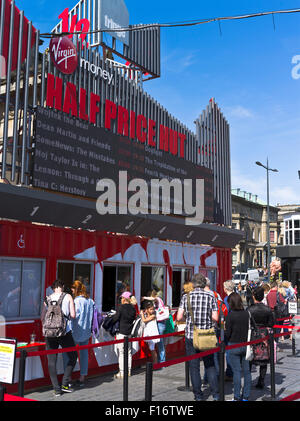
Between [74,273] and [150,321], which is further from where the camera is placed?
[150,321]

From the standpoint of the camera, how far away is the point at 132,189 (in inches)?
464

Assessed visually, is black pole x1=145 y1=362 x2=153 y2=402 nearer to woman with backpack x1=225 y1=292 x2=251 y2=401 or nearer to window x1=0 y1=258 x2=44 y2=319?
woman with backpack x1=225 y1=292 x2=251 y2=401

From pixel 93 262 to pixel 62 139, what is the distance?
284 centimetres

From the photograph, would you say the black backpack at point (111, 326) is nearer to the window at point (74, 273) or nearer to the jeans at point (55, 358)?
the window at point (74, 273)

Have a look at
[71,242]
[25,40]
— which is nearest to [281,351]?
[71,242]

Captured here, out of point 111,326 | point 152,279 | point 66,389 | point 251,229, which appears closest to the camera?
point 66,389

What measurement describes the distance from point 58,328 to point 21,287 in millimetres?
1535

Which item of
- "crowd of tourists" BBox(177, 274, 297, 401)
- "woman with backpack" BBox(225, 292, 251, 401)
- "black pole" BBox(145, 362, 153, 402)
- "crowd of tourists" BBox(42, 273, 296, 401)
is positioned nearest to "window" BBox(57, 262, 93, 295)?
"crowd of tourists" BBox(42, 273, 296, 401)

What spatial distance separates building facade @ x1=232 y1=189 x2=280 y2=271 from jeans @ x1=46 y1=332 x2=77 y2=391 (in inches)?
2432

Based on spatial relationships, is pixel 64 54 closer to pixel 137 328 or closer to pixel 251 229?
pixel 137 328

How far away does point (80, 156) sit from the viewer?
33.9 feet

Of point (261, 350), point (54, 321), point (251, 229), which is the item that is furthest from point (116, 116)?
point (251, 229)

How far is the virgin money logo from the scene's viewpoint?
10352 mm

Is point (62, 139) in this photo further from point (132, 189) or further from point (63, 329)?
point (63, 329)
